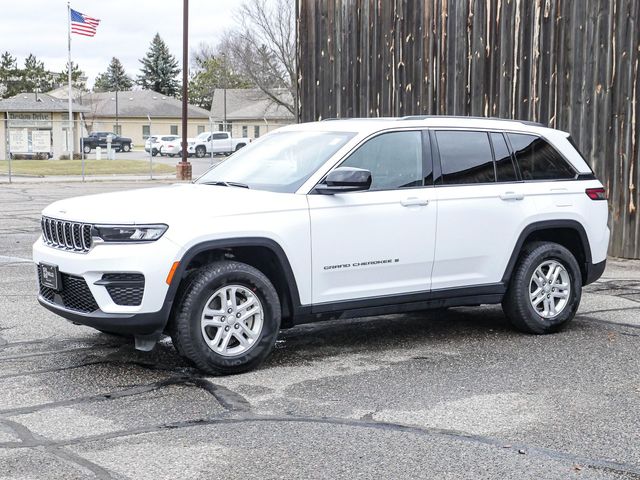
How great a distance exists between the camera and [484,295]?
7762mm

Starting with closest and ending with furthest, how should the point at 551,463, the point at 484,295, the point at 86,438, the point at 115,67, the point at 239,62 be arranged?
the point at 551,463 < the point at 86,438 < the point at 484,295 < the point at 239,62 < the point at 115,67

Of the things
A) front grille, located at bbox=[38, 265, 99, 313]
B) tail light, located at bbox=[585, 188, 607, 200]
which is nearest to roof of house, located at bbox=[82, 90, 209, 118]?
tail light, located at bbox=[585, 188, 607, 200]

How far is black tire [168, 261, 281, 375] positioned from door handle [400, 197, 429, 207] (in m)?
1.31

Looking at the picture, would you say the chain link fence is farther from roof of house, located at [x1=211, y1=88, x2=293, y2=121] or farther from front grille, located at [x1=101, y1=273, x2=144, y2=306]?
front grille, located at [x1=101, y1=273, x2=144, y2=306]

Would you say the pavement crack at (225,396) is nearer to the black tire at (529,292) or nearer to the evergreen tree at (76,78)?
the black tire at (529,292)

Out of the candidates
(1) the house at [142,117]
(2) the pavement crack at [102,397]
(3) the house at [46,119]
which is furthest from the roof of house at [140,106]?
(2) the pavement crack at [102,397]

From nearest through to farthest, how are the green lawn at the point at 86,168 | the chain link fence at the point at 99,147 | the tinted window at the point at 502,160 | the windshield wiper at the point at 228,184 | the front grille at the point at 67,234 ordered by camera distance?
the front grille at the point at 67,234 < the windshield wiper at the point at 228,184 < the tinted window at the point at 502,160 < the green lawn at the point at 86,168 < the chain link fence at the point at 99,147

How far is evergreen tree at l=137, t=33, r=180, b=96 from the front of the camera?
129250mm

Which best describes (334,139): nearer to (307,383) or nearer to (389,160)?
(389,160)

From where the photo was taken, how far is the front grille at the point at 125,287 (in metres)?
6.19

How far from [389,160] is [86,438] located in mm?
3423

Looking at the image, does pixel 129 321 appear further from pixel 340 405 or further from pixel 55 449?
pixel 340 405

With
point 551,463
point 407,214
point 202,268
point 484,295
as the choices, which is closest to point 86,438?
point 202,268

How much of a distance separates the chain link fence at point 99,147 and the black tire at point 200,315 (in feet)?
91.7
